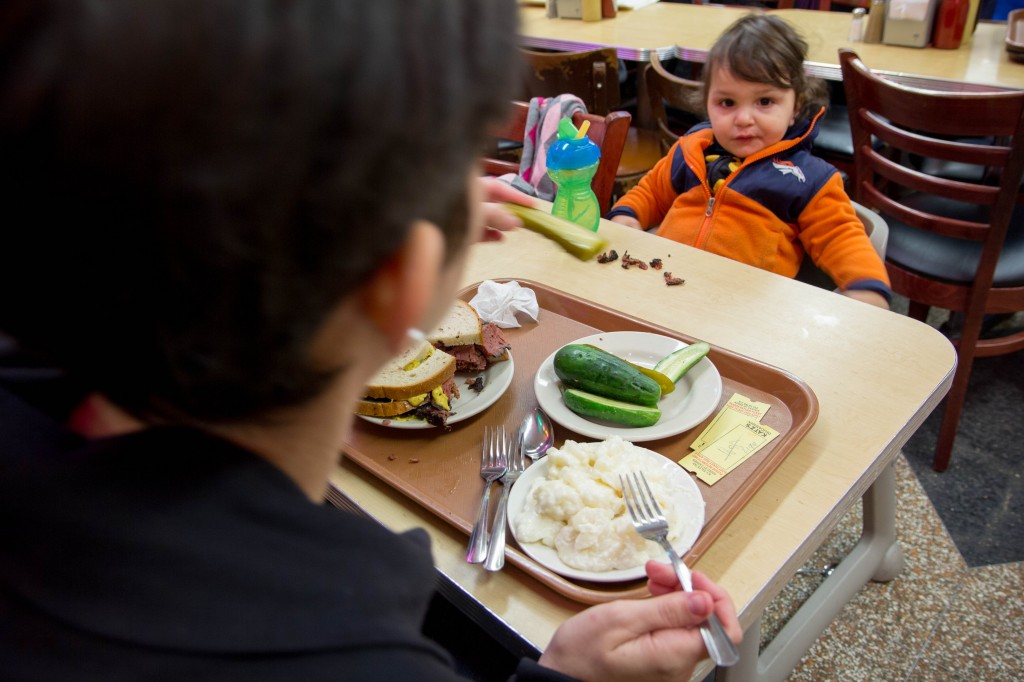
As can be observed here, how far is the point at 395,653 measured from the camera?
18.5 inches

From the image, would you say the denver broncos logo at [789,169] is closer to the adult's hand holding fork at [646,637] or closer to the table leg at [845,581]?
the table leg at [845,581]

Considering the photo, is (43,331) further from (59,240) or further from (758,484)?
(758,484)

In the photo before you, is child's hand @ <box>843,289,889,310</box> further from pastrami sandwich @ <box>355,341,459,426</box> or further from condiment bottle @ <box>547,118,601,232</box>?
pastrami sandwich @ <box>355,341,459,426</box>

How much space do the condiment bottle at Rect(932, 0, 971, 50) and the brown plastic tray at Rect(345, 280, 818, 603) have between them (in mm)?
2385

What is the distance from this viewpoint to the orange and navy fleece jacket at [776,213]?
5.16 feet

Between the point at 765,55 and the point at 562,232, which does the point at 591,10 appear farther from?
the point at 562,232

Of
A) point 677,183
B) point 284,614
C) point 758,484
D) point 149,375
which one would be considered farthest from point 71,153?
point 677,183

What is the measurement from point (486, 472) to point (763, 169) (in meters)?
1.16

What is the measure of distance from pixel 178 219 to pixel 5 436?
0.33 meters

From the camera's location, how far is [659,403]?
3.61 feet

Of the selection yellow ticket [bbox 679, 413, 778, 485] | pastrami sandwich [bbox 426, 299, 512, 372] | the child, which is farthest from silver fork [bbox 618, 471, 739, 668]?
the child

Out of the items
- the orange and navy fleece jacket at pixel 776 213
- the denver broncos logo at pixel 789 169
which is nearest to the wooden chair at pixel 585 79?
the orange and navy fleece jacket at pixel 776 213

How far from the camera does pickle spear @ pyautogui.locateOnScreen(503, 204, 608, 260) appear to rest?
4.43ft

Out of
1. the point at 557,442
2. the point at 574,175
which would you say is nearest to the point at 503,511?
the point at 557,442
